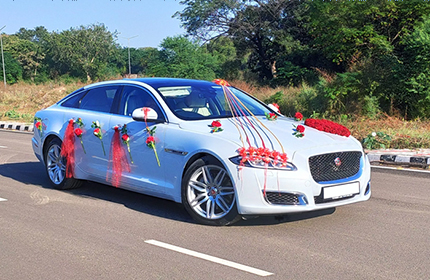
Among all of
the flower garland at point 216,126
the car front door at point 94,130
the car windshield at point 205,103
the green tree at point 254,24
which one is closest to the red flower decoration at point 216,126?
the flower garland at point 216,126

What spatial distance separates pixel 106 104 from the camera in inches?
300

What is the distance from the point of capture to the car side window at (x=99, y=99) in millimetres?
7602

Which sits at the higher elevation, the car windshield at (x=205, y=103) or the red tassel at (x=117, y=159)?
the car windshield at (x=205, y=103)

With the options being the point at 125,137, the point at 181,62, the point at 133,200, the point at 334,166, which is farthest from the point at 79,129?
the point at 181,62

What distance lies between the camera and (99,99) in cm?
782

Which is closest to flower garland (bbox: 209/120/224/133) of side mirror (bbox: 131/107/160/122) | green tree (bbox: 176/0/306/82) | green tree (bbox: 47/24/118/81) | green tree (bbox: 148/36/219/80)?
side mirror (bbox: 131/107/160/122)

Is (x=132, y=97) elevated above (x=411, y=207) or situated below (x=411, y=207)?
above

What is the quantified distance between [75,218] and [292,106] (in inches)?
598

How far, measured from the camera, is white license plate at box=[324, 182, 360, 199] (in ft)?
18.7

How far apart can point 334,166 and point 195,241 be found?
1681 mm

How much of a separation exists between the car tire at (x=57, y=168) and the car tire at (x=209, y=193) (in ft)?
8.57

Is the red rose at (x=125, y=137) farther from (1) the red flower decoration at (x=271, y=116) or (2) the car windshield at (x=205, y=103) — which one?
(1) the red flower decoration at (x=271, y=116)

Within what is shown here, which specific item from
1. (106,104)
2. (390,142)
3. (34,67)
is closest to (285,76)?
(390,142)

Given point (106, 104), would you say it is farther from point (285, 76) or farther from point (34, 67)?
point (34, 67)
